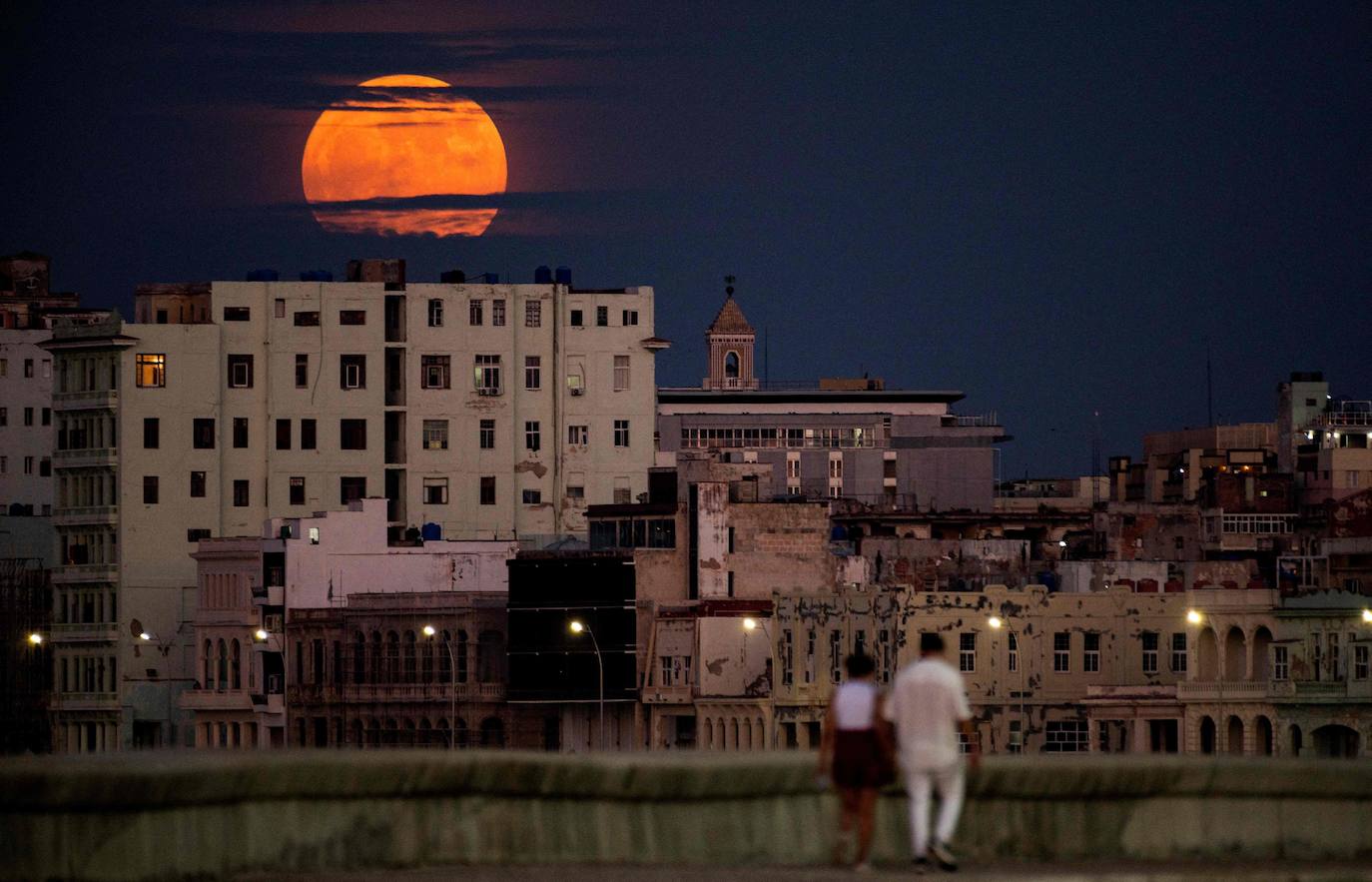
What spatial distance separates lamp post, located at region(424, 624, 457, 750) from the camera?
4564 inches

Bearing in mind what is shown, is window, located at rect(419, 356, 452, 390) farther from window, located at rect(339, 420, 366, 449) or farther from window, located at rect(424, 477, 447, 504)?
window, located at rect(424, 477, 447, 504)

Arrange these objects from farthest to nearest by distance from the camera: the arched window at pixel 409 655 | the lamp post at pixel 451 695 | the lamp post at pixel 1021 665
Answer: the arched window at pixel 409 655 < the lamp post at pixel 451 695 < the lamp post at pixel 1021 665

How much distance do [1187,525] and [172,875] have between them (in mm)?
137074

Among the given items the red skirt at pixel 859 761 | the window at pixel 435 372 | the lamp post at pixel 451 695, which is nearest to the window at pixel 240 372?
the window at pixel 435 372

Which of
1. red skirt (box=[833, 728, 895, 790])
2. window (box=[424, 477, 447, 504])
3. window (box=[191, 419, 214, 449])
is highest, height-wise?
window (box=[191, 419, 214, 449])

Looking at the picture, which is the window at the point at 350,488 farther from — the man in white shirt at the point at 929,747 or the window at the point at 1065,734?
the man in white shirt at the point at 929,747

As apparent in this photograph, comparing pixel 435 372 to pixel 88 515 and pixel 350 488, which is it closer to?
pixel 350 488

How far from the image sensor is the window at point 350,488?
465ft

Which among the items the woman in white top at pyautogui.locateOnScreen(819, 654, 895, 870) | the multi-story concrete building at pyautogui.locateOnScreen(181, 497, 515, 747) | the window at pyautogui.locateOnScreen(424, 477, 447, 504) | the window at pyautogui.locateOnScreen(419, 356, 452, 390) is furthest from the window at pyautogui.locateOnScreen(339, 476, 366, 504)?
the woman in white top at pyautogui.locateOnScreen(819, 654, 895, 870)

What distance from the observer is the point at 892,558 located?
138750 millimetres

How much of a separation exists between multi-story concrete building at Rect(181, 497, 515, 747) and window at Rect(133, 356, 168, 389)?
13383 mm

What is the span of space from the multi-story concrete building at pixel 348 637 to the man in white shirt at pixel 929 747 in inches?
3450

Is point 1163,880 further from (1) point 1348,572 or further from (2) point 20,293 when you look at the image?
(2) point 20,293

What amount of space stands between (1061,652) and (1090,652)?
3.31 ft
